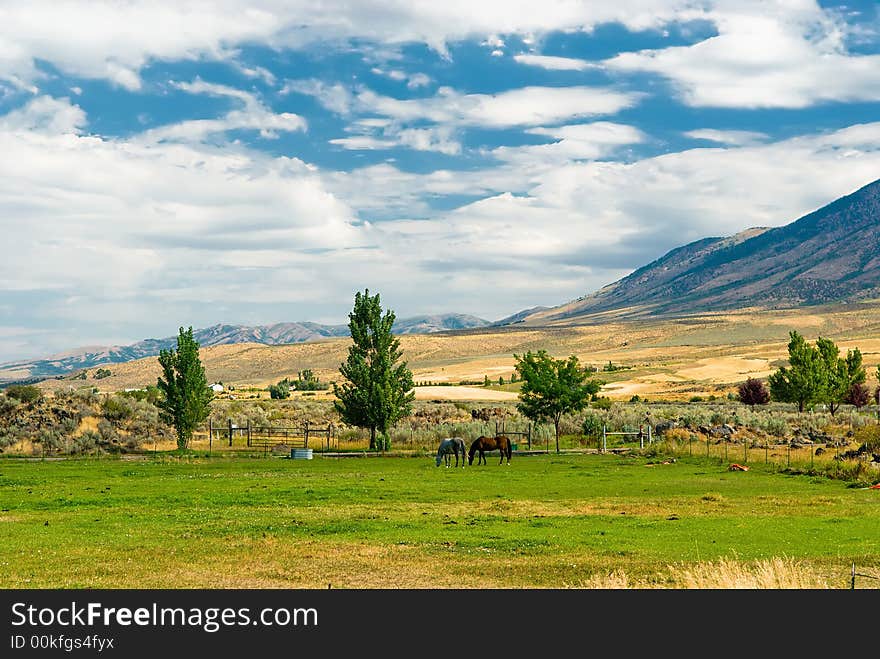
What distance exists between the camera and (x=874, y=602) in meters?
12.9

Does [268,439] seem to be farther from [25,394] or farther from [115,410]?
[25,394]

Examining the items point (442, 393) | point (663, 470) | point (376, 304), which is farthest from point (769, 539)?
point (442, 393)

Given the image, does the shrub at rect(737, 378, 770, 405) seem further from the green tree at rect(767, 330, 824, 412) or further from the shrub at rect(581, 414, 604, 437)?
the shrub at rect(581, 414, 604, 437)

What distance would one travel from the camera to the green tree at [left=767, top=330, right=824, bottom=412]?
84625 mm

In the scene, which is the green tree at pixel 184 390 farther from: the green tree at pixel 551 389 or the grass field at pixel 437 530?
the green tree at pixel 551 389

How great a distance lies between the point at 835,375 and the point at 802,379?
501 cm

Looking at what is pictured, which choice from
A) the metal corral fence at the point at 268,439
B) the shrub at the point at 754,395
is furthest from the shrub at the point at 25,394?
the shrub at the point at 754,395

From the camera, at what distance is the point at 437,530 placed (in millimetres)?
24938

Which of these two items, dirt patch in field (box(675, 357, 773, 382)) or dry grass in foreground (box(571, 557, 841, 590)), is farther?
dirt patch in field (box(675, 357, 773, 382))

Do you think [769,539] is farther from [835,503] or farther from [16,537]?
[16,537]

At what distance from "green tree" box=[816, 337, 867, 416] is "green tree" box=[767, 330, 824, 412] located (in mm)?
678

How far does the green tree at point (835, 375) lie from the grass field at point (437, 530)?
47.9m

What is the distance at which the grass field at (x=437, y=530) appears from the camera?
1827 centimetres

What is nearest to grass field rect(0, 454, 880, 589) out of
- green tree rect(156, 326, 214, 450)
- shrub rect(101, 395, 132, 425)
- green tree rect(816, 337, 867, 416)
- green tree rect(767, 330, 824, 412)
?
green tree rect(156, 326, 214, 450)
